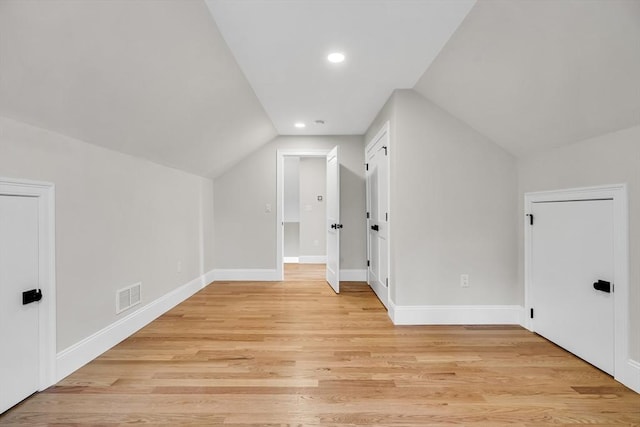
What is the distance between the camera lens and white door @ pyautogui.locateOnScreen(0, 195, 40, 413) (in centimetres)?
164

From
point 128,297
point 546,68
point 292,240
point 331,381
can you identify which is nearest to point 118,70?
point 128,297

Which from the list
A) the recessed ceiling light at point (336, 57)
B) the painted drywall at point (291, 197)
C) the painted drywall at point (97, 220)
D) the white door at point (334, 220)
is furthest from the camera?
the painted drywall at point (291, 197)

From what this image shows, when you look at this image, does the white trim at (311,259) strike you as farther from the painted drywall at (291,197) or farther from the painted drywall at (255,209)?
the painted drywall at (255,209)

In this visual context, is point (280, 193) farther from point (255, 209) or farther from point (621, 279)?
point (621, 279)

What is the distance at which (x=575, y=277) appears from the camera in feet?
7.63

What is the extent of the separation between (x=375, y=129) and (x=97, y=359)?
11.7 ft

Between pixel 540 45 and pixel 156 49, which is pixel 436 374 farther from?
pixel 156 49

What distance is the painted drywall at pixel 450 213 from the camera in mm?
2955

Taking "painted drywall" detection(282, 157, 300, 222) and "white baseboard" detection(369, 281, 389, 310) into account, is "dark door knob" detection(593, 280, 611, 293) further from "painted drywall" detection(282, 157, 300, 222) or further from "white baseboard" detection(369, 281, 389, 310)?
"painted drywall" detection(282, 157, 300, 222)

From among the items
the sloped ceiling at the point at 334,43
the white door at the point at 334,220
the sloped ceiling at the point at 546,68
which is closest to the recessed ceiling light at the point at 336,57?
the sloped ceiling at the point at 334,43

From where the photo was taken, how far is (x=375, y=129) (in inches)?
153

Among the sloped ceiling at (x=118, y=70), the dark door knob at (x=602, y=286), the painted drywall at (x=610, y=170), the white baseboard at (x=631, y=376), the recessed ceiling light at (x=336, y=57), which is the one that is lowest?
the white baseboard at (x=631, y=376)

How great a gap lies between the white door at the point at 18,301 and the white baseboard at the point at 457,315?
2681 mm

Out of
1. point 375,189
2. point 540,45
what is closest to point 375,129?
point 375,189
